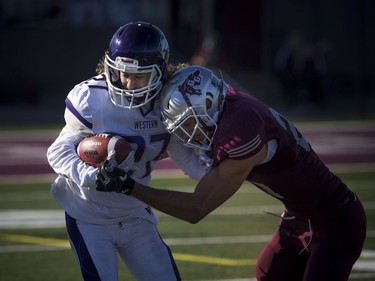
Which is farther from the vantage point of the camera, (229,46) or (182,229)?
(229,46)

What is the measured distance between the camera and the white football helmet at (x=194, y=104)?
13.1 feet

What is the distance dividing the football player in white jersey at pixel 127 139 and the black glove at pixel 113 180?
0.56 feet

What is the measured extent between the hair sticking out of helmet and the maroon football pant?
883mm

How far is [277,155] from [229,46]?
16.4 m

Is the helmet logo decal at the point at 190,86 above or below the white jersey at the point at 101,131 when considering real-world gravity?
above

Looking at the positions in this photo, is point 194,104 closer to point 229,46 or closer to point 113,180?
point 113,180

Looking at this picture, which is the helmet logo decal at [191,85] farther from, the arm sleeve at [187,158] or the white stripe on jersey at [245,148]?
the arm sleeve at [187,158]

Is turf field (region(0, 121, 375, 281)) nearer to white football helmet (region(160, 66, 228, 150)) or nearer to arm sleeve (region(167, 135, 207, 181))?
arm sleeve (region(167, 135, 207, 181))

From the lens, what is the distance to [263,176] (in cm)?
414

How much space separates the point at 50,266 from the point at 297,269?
2.64m

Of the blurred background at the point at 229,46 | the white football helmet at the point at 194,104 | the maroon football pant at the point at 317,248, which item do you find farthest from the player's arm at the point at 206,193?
the blurred background at the point at 229,46

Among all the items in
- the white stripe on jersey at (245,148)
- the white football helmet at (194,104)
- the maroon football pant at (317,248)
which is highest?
the white football helmet at (194,104)

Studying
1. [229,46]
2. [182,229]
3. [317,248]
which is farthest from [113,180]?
[229,46]

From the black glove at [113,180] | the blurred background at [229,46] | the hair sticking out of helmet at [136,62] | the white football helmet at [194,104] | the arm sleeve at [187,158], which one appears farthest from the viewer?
the blurred background at [229,46]
